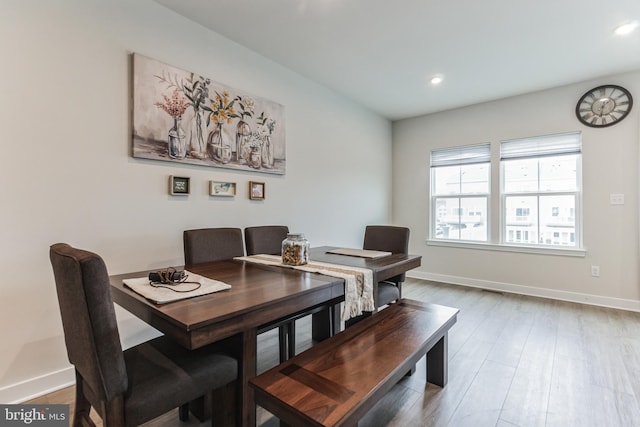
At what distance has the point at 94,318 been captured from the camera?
3.20 ft

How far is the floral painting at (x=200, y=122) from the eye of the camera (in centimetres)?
223

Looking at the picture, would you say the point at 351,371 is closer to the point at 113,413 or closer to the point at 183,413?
the point at 113,413

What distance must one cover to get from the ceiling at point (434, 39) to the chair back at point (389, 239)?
69.5 inches

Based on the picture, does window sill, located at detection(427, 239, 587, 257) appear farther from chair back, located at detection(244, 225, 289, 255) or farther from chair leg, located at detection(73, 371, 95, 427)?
chair leg, located at detection(73, 371, 95, 427)

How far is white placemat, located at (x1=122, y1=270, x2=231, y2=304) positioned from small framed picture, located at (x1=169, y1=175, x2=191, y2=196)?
39.3 inches

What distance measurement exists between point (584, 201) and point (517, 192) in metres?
0.71

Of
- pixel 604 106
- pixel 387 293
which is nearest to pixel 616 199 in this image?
pixel 604 106

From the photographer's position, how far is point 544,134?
3912 mm

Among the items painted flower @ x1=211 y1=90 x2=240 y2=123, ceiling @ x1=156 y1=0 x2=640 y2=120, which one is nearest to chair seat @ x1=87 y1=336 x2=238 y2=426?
painted flower @ x1=211 y1=90 x2=240 y2=123

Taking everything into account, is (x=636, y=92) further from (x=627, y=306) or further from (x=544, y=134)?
(x=627, y=306)

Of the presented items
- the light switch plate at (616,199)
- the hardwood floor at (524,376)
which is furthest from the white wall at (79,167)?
the light switch plate at (616,199)

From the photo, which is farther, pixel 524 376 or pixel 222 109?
pixel 222 109

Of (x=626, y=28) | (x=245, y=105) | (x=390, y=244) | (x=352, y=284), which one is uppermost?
(x=626, y=28)

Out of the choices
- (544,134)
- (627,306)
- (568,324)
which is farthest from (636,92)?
(568,324)
